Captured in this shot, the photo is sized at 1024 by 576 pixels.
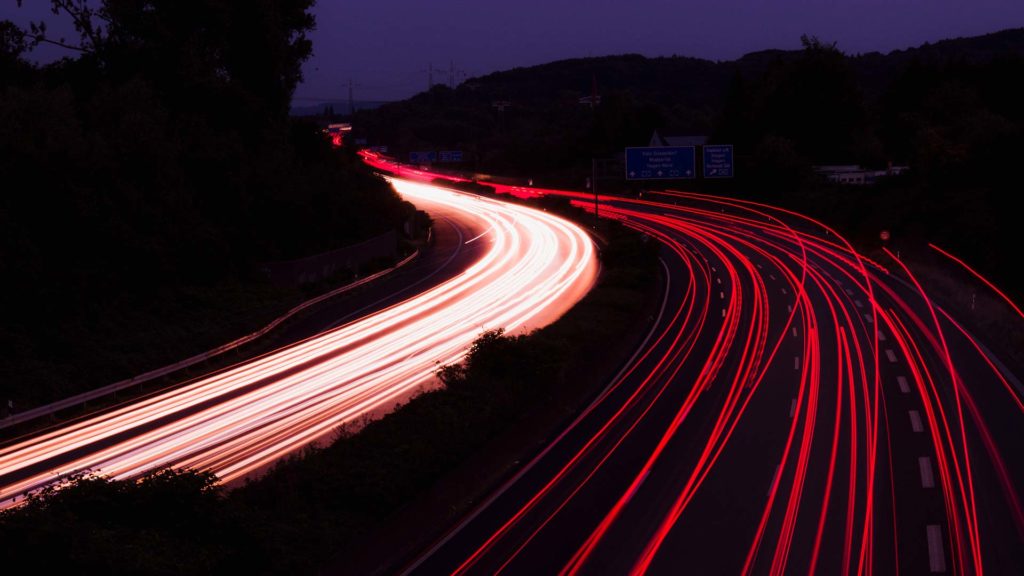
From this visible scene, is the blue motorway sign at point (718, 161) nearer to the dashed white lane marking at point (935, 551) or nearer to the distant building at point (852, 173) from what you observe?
the distant building at point (852, 173)

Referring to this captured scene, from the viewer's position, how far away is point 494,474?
17312 mm

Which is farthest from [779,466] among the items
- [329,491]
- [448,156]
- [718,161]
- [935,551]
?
[448,156]

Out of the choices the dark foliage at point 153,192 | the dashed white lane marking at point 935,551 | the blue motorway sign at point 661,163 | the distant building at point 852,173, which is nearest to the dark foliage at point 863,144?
the distant building at point 852,173

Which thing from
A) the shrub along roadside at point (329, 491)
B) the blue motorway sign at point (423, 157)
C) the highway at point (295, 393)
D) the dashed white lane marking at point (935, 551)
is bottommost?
the highway at point (295, 393)

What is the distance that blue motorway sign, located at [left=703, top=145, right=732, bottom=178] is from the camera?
65.5 m

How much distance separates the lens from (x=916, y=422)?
65.6ft

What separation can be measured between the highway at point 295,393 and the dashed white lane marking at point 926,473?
11.7 metres

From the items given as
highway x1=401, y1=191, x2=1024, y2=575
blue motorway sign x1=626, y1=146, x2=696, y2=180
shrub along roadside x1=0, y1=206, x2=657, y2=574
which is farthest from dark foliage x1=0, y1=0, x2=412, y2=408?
blue motorway sign x1=626, y1=146, x2=696, y2=180

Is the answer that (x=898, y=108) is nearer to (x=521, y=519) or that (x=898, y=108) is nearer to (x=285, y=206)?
(x=285, y=206)

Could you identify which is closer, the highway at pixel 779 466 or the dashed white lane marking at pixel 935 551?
the dashed white lane marking at pixel 935 551

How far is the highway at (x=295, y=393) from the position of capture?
18547 mm

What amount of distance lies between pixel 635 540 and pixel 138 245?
29.0 m

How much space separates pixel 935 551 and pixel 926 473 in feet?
12.5

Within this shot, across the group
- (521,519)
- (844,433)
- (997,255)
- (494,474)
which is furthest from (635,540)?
(997,255)
